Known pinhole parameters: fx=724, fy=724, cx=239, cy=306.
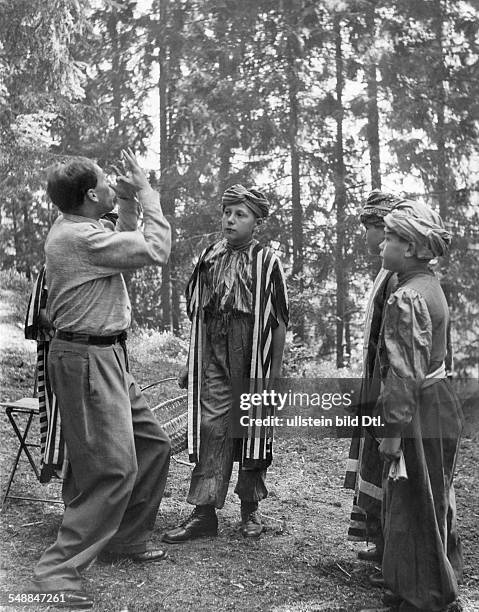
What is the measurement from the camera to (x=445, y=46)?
9.86 metres

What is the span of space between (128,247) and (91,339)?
44 centimetres

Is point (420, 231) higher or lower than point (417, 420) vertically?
higher

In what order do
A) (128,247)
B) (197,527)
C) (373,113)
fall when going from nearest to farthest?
(128,247)
(197,527)
(373,113)

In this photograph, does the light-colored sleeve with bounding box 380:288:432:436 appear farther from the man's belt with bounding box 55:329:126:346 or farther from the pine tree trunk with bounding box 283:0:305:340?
the pine tree trunk with bounding box 283:0:305:340

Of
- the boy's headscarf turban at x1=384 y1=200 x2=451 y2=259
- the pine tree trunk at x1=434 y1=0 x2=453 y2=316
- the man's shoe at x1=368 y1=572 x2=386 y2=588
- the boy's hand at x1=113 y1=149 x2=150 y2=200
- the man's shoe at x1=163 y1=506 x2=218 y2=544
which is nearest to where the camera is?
the boy's headscarf turban at x1=384 y1=200 x2=451 y2=259

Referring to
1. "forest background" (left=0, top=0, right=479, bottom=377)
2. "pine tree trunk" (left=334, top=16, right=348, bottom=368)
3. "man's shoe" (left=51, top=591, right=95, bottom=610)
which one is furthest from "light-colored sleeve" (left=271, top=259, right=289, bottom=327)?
"pine tree trunk" (left=334, top=16, right=348, bottom=368)

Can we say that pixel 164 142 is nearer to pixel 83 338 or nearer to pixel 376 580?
pixel 83 338

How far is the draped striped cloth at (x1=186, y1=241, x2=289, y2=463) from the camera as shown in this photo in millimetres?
3938

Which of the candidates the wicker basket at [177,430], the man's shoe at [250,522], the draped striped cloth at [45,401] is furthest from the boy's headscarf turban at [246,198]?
the man's shoe at [250,522]

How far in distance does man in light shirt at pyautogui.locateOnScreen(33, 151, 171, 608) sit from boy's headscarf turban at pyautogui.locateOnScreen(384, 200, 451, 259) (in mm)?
990

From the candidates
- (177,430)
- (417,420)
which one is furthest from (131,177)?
(177,430)

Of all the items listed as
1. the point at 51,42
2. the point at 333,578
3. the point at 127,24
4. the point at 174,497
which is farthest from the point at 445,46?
the point at 333,578

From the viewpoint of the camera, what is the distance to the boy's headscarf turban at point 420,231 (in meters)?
2.91

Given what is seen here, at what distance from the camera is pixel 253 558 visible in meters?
3.65
